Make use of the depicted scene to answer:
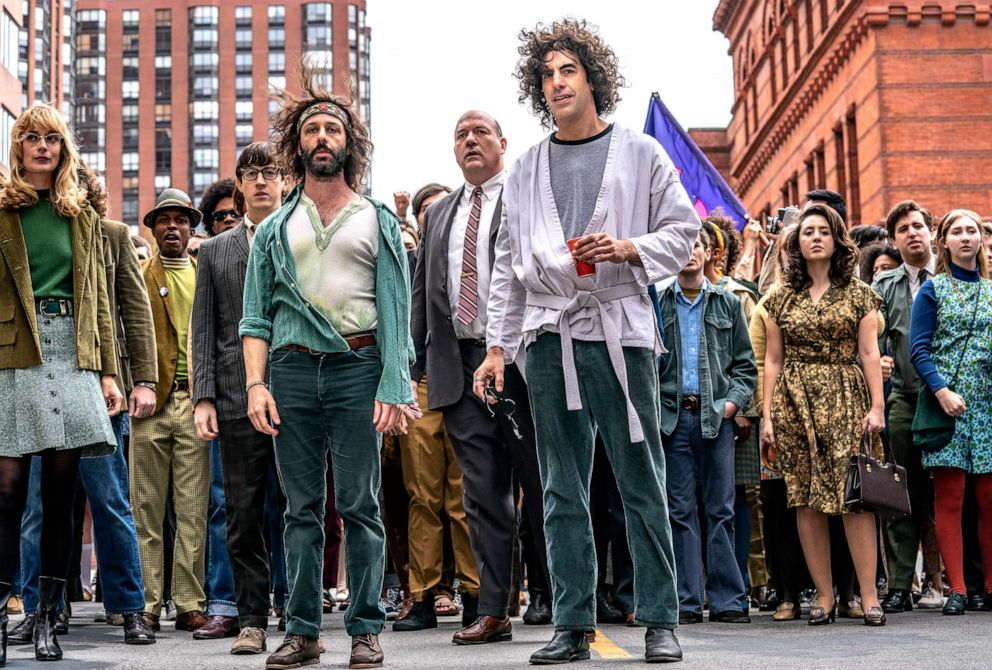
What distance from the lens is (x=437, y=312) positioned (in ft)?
27.3

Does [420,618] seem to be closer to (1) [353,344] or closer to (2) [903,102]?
(1) [353,344]

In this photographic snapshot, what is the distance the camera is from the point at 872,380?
877 centimetres

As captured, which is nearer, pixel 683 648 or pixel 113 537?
pixel 683 648

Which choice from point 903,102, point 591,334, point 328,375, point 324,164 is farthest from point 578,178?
point 903,102

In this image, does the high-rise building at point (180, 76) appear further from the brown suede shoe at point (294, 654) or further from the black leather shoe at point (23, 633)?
the brown suede shoe at point (294, 654)

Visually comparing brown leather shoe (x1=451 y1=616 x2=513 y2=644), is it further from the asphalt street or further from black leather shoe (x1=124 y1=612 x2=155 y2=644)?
black leather shoe (x1=124 y1=612 x2=155 y2=644)

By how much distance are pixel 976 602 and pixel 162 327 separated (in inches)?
210

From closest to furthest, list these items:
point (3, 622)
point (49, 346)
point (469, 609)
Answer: point (3, 622), point (49, 346), point (469, 609)

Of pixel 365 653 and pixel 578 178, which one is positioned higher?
pixel 578 178

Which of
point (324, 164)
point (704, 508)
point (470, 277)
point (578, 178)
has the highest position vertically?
point (324, 164)

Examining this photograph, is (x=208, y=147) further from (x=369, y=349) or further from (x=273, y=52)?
(x=369, y=349)

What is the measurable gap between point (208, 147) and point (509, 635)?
13801cm

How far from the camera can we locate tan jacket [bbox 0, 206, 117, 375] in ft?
23.0

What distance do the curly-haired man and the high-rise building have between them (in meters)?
137
